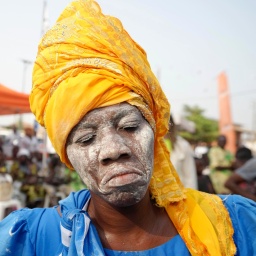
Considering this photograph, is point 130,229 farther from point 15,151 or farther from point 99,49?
point 15,151

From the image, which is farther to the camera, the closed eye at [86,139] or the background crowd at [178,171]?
the background crowd at [178,171]

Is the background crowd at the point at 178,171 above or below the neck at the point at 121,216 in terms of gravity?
below

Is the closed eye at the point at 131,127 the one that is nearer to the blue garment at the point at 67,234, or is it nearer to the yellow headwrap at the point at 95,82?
the yellow headwrap at the point at 95,82

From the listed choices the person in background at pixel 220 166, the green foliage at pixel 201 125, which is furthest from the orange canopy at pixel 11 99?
the green foliage at pixel 201 125

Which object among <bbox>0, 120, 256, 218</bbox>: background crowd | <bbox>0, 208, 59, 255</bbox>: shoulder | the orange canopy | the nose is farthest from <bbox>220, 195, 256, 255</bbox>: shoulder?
the orange canopy

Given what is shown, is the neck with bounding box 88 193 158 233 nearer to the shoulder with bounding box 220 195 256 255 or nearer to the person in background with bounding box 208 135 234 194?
the shoulder with bounding box 220 195 256 255

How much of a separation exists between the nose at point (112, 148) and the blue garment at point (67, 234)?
291 mm

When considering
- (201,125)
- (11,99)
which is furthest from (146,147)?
(201,125)

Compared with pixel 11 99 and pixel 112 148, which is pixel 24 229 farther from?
pixel 11 99

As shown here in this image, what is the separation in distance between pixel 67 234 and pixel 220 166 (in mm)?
6581

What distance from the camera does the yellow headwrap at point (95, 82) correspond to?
62.3 inches

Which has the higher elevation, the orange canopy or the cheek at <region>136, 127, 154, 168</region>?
the cheek at <region>136, 127, 154, 168</region>

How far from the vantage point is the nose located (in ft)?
5.04

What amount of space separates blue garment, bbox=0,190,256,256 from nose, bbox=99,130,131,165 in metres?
0.29
